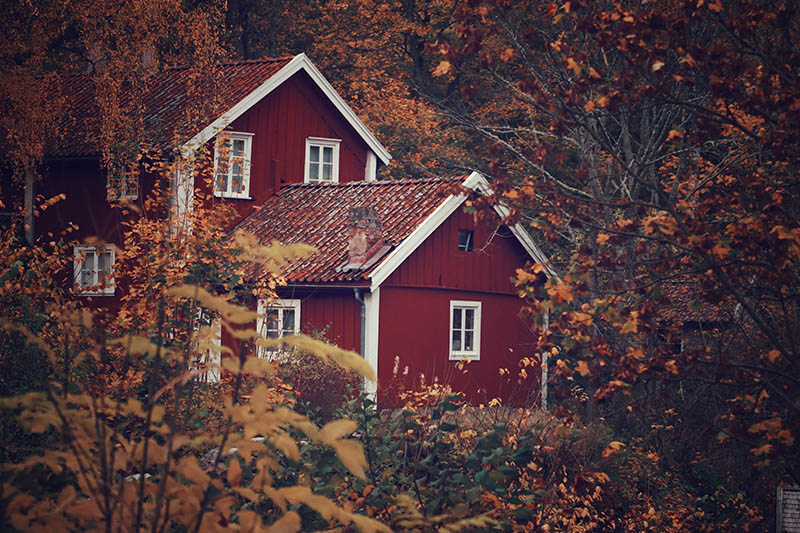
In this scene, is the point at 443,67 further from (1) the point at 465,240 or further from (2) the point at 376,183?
(2) the point at 376,183

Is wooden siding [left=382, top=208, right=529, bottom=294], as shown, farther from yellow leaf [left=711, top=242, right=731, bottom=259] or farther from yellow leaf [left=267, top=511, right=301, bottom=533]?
yellow leaf [left=267, top=511, right=301, bottom=533]

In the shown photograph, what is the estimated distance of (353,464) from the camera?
10.5 feet

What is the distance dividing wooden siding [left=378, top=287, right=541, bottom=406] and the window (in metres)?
→ 0.96

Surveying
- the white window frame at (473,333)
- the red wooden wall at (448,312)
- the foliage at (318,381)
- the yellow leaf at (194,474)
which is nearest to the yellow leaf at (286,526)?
the yellow leaf at (194,474)

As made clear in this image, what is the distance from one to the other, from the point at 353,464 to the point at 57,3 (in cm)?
1966

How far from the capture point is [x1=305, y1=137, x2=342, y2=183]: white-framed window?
2395 cm

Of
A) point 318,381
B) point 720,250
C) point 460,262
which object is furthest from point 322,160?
point 720,250

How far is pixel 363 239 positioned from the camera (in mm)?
18016

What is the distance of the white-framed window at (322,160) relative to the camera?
78.6 feet

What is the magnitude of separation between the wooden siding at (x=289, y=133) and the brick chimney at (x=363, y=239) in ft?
→ 16.3

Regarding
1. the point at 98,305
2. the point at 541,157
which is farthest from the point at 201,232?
the point at 98,305

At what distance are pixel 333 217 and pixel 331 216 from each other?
10cm

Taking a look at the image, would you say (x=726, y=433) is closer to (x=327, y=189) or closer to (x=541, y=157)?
(x=541, y=157)

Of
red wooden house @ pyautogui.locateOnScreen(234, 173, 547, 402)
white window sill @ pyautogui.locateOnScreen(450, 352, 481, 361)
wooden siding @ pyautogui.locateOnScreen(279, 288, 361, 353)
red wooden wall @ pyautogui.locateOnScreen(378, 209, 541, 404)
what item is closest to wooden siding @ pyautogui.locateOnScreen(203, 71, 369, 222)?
red wooden house @ pyautogui.locateOnScreen(234, 173, 547, 402)
